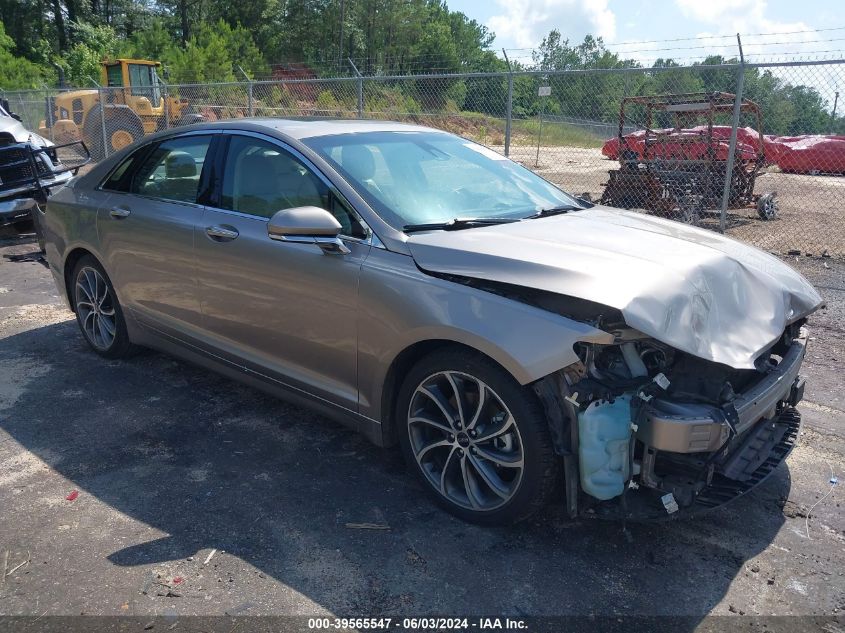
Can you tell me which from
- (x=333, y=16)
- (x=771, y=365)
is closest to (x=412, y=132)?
(x=771, y=365)

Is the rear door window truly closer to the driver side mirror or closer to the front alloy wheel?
the driver side mirror

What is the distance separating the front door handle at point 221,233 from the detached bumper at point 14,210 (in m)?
6.12

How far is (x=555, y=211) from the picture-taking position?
3.87 m

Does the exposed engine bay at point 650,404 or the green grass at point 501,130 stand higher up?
the green grass at point 501,130

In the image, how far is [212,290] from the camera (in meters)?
3.95

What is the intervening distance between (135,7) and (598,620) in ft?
198

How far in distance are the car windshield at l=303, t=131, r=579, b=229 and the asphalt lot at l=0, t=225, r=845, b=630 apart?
1352 millimetres

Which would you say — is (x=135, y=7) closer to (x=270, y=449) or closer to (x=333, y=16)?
(x=333, y=16)

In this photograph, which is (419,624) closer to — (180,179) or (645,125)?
(180,179)

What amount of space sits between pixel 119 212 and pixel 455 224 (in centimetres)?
247

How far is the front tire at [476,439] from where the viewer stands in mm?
2742

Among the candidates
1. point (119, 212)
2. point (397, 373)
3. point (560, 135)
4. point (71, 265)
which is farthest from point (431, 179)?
point (560, 135)

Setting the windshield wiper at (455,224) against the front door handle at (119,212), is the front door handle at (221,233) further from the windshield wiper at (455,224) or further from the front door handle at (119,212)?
the windshield wiper at (455,224)

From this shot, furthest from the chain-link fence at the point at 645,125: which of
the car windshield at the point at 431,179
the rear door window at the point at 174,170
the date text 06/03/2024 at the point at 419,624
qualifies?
the date text 06/03/2024 at the point at 419,624
